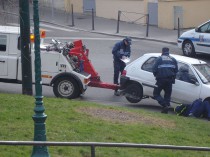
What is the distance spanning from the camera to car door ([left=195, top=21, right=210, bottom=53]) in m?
25.6

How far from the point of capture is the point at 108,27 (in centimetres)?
3469

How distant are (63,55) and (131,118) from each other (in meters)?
4.46

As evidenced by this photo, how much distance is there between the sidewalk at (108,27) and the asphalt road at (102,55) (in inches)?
33.1

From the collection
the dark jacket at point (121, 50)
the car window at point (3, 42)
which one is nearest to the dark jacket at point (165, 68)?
the dark jacket at point (121, 50)

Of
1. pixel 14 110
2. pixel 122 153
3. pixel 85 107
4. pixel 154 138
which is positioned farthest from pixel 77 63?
pixel 122 153

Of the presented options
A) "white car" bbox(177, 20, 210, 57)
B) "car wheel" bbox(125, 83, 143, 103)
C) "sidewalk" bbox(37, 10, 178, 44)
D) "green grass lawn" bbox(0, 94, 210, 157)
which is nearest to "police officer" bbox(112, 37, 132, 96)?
"car wheel" bbox(125, 83, 143, 103)

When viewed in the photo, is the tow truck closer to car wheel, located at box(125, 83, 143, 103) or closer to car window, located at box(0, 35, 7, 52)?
car window, located at box(0, 35, 7, 52)

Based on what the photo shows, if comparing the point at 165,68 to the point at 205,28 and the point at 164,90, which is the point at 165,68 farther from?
the point at 205,28

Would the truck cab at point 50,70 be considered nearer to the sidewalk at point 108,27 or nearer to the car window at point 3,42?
the car window at point 3,42

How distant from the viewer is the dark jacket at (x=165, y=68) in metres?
16.2

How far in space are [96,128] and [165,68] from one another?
16.0 ft

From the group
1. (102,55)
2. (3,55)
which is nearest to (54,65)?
(3,55)

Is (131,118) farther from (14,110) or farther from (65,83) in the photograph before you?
(65,83)

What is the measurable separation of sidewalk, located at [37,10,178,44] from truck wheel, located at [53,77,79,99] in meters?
13.1
